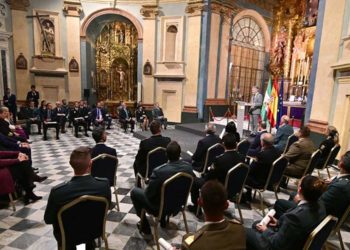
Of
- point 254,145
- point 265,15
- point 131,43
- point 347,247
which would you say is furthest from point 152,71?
point 347,247

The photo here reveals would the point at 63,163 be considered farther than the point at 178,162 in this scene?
Yes

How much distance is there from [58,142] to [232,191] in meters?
6.60

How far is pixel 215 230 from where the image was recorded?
140 cm

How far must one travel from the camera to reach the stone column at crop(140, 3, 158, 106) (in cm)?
1141

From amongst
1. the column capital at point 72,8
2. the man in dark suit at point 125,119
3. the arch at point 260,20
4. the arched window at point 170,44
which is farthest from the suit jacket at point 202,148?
the column capital at point 72,8

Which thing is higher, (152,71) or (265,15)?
(265,15)

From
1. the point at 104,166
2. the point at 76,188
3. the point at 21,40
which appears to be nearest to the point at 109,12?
the point at 21,40

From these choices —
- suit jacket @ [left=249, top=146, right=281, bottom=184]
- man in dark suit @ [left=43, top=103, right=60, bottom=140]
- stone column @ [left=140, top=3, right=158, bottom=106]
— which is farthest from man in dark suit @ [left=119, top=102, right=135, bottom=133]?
suit jacket @ [left=249, top=146, right=281, bottom=184]

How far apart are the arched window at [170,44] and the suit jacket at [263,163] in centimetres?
893

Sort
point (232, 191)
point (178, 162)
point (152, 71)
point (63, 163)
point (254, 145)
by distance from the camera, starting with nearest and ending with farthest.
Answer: point (178, 162)
point (232, 191)
point (254, 145)
point (63, 163)
point (152, 71)

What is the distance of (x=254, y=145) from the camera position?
189 inches

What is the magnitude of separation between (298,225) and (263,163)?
168 cm

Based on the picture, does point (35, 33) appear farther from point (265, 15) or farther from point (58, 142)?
point (265, 15)

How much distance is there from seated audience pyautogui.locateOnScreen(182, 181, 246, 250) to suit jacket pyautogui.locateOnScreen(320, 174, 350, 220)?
137 centimetres
